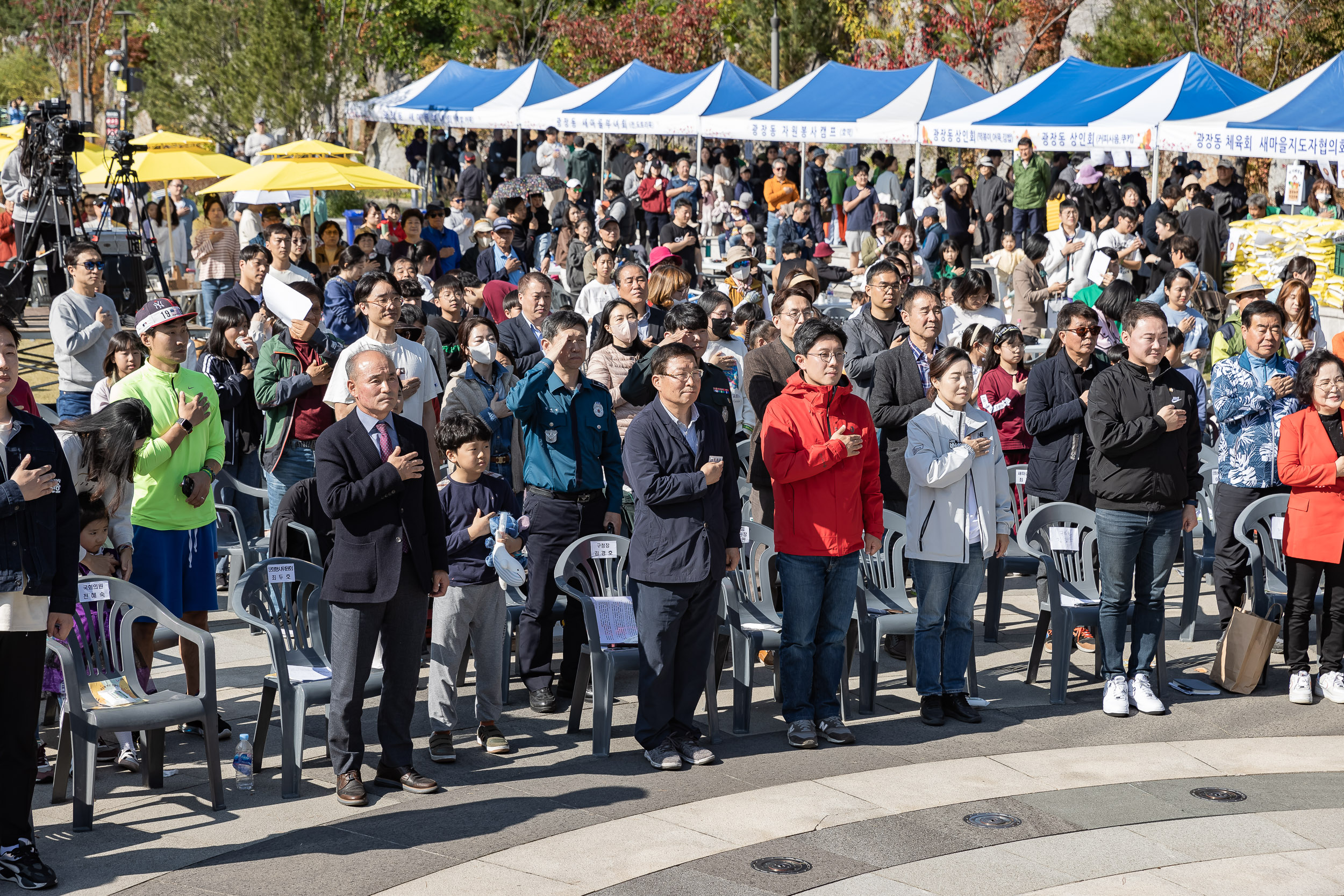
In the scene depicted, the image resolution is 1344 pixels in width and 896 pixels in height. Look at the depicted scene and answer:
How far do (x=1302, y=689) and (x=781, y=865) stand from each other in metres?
3.54

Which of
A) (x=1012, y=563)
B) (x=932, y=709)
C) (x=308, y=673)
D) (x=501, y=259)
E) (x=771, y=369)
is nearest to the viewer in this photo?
(x=308, y=673)

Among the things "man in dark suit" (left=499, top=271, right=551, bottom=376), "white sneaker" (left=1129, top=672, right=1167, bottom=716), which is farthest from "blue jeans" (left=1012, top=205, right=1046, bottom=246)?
"white sneaker" (left=1129, top=672, right=1167, bottom=716)

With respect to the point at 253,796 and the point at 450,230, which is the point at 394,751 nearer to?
the point at 253,796

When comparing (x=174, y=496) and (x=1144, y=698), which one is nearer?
(x=174, y=496)

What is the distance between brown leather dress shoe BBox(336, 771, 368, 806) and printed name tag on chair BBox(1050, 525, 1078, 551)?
12.4 ft

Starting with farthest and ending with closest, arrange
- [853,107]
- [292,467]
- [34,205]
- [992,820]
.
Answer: [853,107] < [34,205] < [292,467] < [992,820]

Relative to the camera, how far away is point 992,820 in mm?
5828

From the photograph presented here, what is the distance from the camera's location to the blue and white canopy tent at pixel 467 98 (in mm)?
28172

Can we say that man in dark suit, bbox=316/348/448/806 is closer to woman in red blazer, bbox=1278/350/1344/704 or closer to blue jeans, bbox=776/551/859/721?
blue jeans, bbox=776/551/859/721

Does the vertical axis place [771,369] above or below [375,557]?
above

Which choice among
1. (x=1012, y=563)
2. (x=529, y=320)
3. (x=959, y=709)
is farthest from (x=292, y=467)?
(x=1012, y=563)

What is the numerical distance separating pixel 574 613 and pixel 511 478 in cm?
135

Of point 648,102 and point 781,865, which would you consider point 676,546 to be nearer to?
point 781,865

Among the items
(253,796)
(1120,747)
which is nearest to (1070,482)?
(1120,747)
